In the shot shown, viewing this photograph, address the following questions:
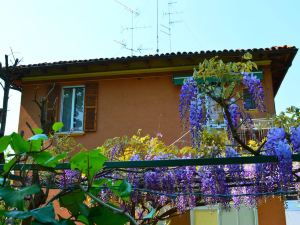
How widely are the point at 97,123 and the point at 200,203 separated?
5.54 metres

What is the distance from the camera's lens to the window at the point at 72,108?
1141 centimetres

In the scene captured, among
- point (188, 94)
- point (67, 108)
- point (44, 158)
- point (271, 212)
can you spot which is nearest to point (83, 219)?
point (44, 158)

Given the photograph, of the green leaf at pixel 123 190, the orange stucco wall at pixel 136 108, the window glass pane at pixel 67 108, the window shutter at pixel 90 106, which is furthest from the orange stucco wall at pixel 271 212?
the green leaf at pixel 123 190

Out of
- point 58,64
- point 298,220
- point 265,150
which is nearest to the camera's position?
point 265,150

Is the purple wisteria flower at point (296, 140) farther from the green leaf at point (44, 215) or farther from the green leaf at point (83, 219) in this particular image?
the green leaf at point (44, 215)

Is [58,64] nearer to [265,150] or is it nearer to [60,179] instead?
[60,179]

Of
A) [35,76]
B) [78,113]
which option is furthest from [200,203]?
[35,76]

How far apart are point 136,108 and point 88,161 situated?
9557 mm

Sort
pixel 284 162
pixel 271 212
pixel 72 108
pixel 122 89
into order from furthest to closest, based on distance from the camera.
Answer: pixel 72 108 < pixel 122 89 < pixel 271 212 < pixel 284 162

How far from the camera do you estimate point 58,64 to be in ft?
37.4

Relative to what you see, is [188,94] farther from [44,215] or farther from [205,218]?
[205,218]

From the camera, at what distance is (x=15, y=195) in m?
1.44

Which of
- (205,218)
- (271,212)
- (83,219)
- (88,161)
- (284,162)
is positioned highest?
(284,162)

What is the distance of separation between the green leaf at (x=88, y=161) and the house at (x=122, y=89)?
896cm
